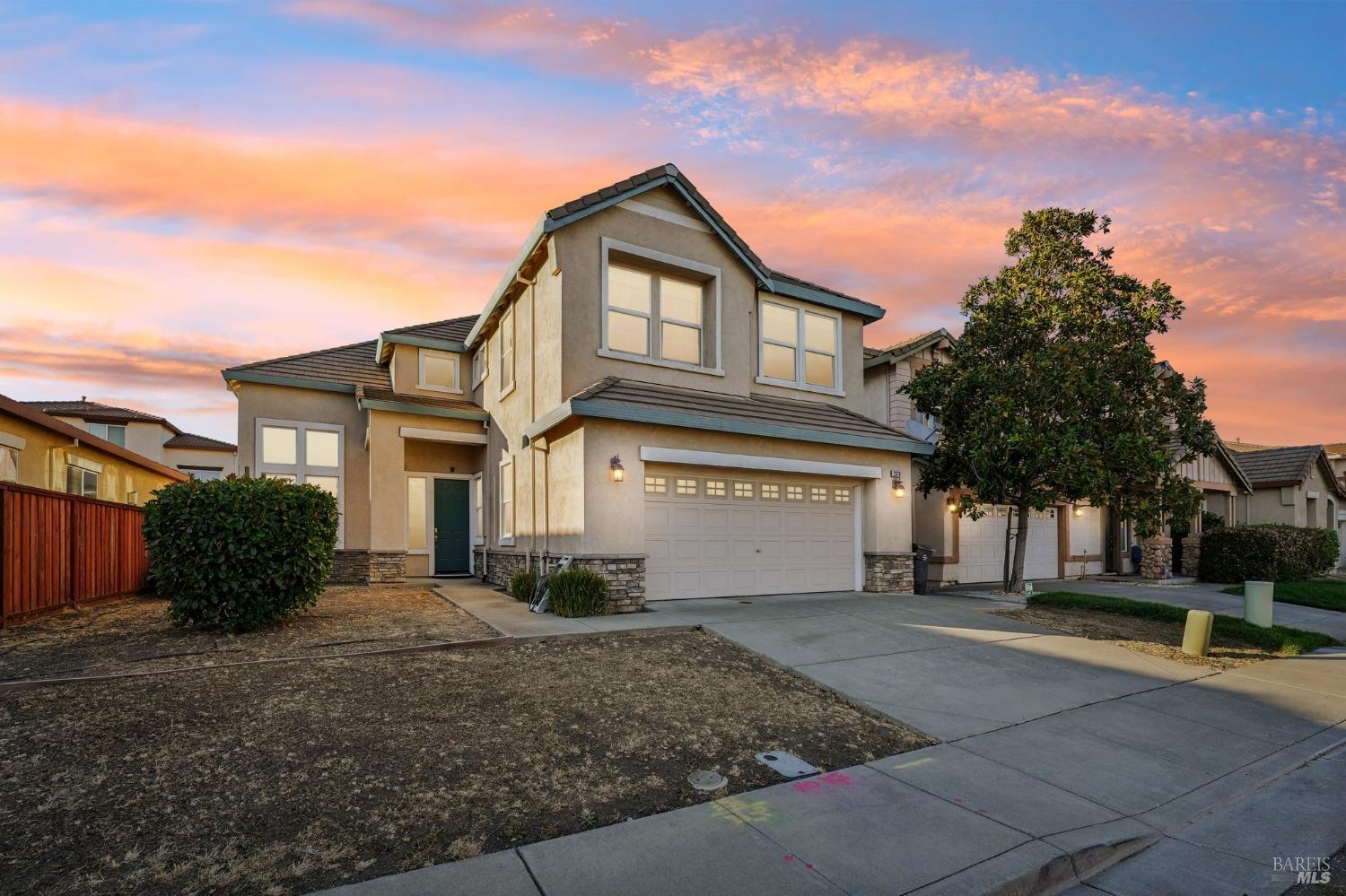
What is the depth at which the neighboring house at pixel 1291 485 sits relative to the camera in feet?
80.2

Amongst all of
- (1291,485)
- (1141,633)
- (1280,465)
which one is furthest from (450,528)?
(1280,465)

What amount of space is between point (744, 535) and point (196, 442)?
3911 cm

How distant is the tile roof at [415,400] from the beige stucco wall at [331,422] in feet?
3.21

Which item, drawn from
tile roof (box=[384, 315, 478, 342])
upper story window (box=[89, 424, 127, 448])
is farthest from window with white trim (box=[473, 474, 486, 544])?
upper story window (box=[89, 424, 127, 448])

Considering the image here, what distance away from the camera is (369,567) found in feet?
50.2

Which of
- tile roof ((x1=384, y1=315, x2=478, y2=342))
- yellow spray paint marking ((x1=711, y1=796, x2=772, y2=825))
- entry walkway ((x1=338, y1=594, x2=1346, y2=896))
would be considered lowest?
entry walkway ((x1=338, y1=594, x2=1346, y2=896))

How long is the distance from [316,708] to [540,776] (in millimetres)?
2319

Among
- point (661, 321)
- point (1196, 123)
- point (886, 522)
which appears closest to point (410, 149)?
point (661, 321)

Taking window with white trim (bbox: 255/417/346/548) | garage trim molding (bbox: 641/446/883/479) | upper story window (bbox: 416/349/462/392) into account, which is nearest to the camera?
garage trim molding (bbox: 641/446/883/479)

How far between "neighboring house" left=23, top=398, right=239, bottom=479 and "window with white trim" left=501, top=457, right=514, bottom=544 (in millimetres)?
20773

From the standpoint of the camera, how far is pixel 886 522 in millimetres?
14156

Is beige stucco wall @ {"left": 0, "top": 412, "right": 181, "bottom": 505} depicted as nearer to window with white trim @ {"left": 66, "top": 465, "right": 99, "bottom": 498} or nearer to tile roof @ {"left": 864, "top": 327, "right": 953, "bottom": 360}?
window with white trim @ {"left": 66, "top": 465, "right": 99, "bottom": 498}

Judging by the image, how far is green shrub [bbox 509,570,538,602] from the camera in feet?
39.1

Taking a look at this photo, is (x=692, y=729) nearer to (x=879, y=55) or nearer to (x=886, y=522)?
(x=886, y=522)
